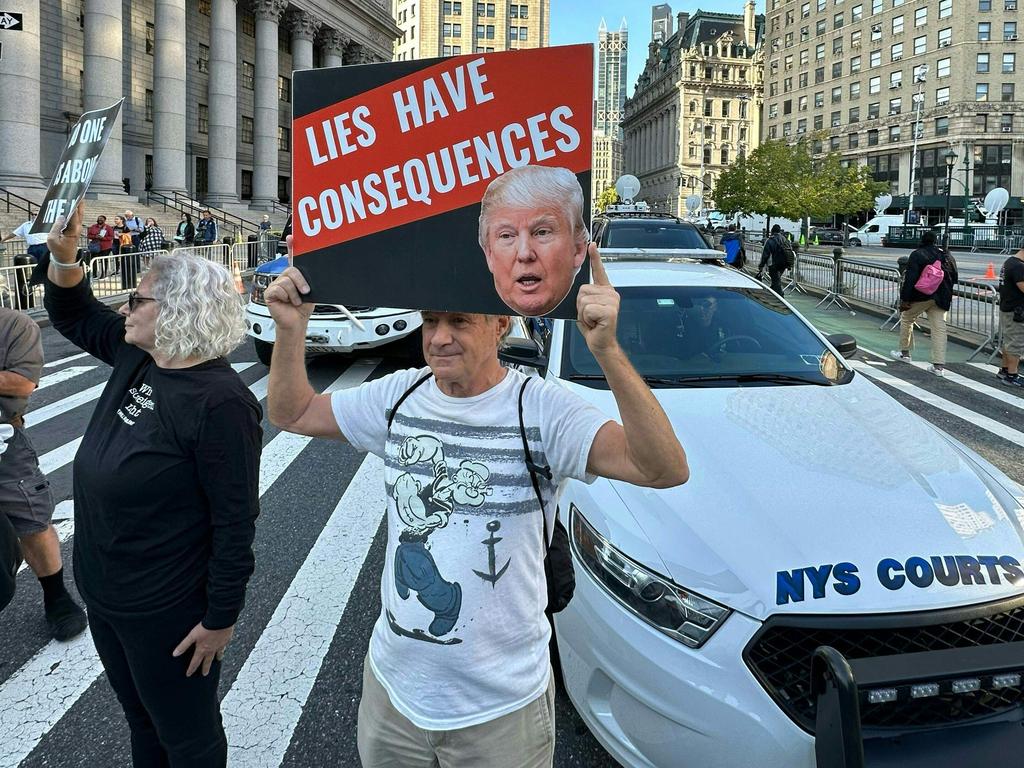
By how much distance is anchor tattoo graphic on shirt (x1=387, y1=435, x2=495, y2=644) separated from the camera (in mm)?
1992

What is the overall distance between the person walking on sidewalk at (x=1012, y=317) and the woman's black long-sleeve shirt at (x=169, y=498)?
1108 centimetres

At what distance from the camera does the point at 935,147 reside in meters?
78.1

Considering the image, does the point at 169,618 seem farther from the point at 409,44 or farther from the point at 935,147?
the point at 409,44

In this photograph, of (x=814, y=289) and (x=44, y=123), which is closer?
(x=814, y=289)

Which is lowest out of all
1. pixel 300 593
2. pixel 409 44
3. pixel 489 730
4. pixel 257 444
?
pixel 300 593

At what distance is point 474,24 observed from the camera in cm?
11456

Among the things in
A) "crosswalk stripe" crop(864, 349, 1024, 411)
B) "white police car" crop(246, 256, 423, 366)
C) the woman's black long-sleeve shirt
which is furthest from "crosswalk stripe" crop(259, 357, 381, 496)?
"crosswalk stripe" crop(864, 349, 1024, 411)

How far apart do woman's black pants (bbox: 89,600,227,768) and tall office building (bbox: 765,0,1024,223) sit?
7557 centimetres

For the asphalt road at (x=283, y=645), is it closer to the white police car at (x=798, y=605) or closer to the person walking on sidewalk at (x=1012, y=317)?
the white police car at (x=798, y=605)

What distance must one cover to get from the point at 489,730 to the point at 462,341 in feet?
3.19

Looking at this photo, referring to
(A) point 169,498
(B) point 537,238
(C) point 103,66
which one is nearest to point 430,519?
(B) point 537,238

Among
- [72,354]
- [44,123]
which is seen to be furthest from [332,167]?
[44,123]

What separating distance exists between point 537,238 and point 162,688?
1753 millimetres

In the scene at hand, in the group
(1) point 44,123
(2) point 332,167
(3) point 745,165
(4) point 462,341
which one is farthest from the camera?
(3) point 745,165
